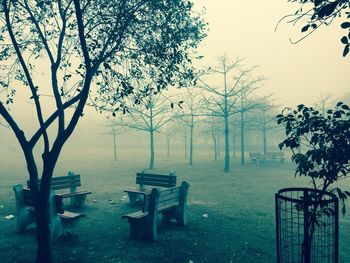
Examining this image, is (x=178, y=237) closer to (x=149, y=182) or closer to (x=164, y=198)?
(x=164, y=198)

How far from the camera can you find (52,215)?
643cm

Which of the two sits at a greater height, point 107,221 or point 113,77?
point 113,77

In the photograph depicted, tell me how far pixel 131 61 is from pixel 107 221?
4345 millimetres

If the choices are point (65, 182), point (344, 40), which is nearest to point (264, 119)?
point (65, 182)

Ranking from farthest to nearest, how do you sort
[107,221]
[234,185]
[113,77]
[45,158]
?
[234,185] → [107,221] → [113,77] → [45,158]

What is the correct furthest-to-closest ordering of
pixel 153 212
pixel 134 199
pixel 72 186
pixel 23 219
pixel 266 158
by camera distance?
pixel 266 158 → pixel 134 199 → pixel 72 186 → pixel 23 219 → pixel 153 212

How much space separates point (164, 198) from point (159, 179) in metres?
2.41

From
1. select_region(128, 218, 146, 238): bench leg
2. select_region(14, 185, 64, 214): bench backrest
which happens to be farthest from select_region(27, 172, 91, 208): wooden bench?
select_region(128, 218, 146, 238): bench leg

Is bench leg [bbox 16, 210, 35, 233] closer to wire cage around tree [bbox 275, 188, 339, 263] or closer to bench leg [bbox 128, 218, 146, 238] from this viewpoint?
bench leg [bbox 128, 218, 146, 238]

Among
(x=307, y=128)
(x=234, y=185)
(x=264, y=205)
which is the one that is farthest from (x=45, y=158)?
(x=234, y=185)

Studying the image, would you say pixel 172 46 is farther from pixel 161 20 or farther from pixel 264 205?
pixel 264 205

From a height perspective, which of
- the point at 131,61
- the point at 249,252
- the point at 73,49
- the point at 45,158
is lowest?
the point at 249,252

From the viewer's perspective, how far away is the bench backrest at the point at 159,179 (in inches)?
359

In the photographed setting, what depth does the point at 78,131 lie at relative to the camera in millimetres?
88250
